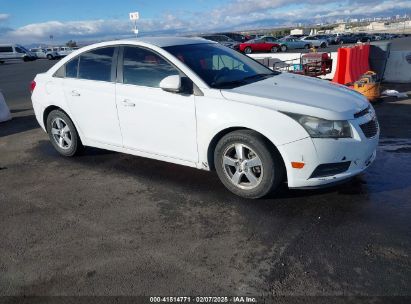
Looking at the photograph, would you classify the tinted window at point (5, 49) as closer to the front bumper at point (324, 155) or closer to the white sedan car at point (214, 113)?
the white sedan car at point (214, 113)

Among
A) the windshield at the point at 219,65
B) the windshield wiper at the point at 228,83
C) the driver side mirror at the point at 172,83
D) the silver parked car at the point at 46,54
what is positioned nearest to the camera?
the driver side mirror at the point at 172,83

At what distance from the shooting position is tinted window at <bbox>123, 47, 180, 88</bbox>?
14.6 feet

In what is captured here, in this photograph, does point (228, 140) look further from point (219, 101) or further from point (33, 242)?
point (33, 242)

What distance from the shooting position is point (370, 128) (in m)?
3.91

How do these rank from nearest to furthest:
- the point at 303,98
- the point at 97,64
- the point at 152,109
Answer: the point at 303,98
the point at 152,109
the point at 97,64

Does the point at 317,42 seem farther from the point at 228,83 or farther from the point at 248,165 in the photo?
the point at 248,165

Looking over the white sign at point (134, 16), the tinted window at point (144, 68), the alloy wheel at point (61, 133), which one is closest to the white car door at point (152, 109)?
the tinted window at point (144, 68)

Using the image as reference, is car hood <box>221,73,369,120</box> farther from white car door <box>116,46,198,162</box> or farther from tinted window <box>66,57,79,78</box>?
tinted window <box>66,57,79,78</box>

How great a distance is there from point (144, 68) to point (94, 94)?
2.68ft

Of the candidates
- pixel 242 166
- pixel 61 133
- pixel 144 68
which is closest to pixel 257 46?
pixel 61 133

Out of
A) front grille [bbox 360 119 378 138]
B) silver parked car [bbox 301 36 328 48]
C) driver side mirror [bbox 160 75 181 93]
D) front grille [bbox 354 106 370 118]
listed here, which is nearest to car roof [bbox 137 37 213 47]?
driver side mirror [bbox 160 75 181 93]

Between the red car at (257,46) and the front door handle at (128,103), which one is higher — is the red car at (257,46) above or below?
below

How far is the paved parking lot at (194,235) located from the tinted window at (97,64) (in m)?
1.27

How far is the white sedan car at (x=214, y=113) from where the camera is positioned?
144 inches
